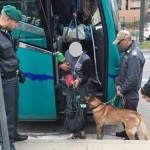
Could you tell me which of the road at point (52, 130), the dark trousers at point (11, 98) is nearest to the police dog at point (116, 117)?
the road at point (52, 130)

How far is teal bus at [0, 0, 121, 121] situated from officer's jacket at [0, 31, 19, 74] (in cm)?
130

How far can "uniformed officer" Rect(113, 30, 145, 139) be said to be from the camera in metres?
5.10

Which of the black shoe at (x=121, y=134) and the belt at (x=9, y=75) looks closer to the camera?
the belt at (x=9, y=75)

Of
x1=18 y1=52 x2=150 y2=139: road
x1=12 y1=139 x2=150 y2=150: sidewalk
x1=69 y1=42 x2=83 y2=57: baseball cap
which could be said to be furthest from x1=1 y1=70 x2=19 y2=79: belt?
x1=18 y1=52 x2=150 y2=139: road

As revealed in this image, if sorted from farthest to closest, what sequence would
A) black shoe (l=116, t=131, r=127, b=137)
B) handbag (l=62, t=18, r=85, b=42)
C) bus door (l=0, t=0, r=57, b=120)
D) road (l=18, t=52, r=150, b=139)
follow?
road (l=18, t=52, r=150, b=139) < black shoe (l=116, t=131, r=127, b=137) < handbag (l=62, t=18, r=85, b=42) < bus door (l=0, t=0, r=57, b=120)

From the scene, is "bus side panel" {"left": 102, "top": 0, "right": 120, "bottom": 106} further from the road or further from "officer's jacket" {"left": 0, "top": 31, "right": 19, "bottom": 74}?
"officer's jacket" {"left": 0, "top": 31, "right": 19, "bottom": 74}

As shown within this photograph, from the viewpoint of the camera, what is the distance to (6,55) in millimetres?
4031

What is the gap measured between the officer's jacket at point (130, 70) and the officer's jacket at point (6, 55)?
1705mm

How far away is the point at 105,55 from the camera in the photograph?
5.52 metres

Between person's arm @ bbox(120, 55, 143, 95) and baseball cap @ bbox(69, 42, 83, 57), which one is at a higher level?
baseball cap @ bbox(69, 42, 83, 57)

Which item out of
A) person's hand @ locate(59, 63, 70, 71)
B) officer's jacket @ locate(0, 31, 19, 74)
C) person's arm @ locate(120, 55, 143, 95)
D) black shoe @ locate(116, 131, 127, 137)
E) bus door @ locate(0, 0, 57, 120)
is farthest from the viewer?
black shoe @ locate(116, 131, 127, 137)

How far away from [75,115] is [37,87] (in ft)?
2.55

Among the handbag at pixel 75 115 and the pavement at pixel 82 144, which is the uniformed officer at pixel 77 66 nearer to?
the handbag at pixel 75 115

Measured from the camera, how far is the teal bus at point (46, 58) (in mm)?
5383
